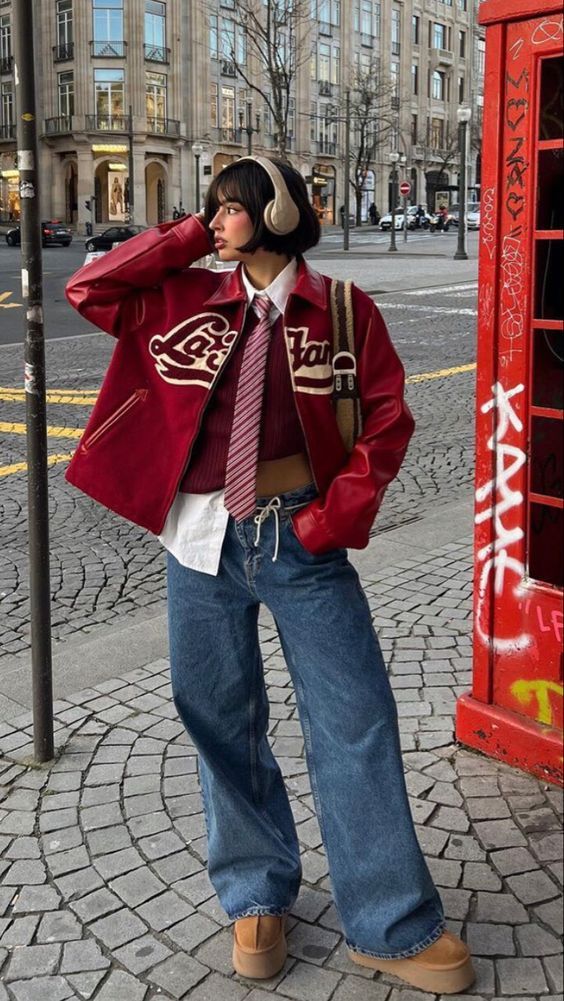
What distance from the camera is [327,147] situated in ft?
247

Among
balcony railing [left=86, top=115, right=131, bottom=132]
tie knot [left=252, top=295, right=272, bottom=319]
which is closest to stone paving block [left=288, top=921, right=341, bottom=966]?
tie knot [left=252, top=295, right=272, bottom=319]

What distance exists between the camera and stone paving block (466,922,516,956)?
2.50m

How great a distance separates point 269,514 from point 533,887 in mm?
1206

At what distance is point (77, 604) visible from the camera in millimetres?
5195

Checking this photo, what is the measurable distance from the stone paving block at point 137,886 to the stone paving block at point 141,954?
0.15 meters

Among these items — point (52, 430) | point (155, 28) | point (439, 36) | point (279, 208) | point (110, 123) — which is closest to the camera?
point (279, 208)

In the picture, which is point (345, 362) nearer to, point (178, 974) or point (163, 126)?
point (178, 974)

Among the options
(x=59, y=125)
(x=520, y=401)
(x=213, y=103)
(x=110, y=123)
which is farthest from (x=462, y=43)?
(x=520, y=401)

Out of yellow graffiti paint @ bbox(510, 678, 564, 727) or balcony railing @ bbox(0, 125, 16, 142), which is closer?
yellow graffiti paint @ bbox(510, 678, 564, 727)

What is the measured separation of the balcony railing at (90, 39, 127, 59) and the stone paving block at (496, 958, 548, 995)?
217ft

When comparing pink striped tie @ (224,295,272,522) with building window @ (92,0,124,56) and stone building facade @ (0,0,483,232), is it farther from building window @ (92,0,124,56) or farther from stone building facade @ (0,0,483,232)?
building window @ (92,0,124,56)

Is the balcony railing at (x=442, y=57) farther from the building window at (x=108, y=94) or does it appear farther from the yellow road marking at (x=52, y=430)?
the yellow road marking at (x=52, y=430)

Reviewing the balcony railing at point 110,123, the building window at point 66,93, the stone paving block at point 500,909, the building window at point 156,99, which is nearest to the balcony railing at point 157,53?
the building window at point 156,99

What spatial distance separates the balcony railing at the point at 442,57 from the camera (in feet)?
278
